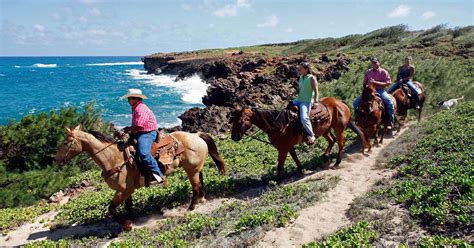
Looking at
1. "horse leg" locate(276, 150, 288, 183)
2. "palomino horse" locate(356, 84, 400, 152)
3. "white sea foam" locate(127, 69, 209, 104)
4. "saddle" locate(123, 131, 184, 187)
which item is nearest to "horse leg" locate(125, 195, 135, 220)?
"saddle" locate(123, 131, 184, 187)

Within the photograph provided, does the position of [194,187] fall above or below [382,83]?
below

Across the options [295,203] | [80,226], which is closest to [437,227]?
[295,203]

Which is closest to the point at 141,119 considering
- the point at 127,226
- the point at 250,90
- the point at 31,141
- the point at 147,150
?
the point at 147,150

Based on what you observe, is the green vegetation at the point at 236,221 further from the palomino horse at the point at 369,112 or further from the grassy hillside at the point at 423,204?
the palomino horse at the point at 369,112

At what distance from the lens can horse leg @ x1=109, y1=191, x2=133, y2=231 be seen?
327 inches

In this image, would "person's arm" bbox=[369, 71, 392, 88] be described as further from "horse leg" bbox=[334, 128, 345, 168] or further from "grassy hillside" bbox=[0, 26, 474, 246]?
"horse leg" bbox=[334, 128, 345, 168]

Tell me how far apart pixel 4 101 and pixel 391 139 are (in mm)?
63188

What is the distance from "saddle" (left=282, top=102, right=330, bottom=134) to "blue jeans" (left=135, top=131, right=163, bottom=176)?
12.5 feet

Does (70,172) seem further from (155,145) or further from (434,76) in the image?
(434,76)

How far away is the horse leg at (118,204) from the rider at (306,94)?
4858mm

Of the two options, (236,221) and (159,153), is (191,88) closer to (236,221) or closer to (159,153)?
(159,153)

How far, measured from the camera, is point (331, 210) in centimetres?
792

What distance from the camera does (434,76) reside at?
2170cm

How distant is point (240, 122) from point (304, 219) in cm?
321
